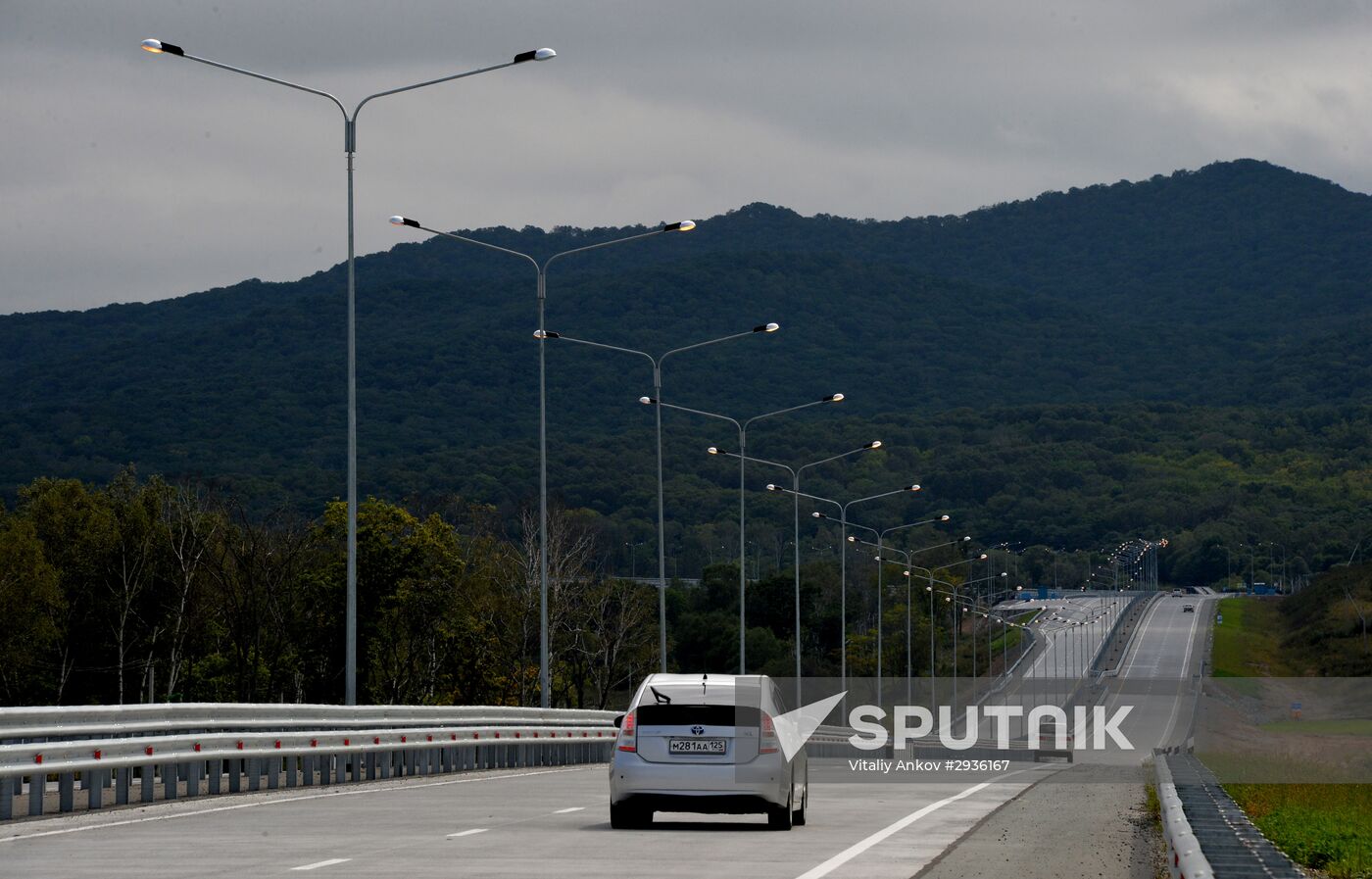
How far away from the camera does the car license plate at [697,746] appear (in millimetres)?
18547

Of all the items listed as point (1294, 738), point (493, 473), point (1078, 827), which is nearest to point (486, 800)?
point (1078, 827)

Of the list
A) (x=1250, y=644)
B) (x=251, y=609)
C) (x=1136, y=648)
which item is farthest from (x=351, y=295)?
(x=1136, y=648)

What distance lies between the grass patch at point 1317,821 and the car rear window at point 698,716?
4635 mm

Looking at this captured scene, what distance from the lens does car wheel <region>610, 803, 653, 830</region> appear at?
1884cm

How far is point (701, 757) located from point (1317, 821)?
5730 mm

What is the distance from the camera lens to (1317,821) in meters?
18.9

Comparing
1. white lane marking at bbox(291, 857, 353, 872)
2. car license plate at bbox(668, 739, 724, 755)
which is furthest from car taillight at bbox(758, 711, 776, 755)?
white lane marking at bbox(291, 857, 353, 872)

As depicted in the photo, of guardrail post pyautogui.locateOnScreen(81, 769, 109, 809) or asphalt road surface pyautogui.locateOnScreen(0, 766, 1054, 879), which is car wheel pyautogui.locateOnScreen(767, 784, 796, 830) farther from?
guardrail post pyautogui.locateOnScreen(81, 769, 109, 809)

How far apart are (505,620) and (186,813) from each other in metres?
79.0

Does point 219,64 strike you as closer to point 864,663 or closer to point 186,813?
point 186,813

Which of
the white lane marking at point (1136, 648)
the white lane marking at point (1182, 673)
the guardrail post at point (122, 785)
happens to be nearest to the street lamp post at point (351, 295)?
the guardrail post at point (122, 785)

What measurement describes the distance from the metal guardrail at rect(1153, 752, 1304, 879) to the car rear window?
3.77m

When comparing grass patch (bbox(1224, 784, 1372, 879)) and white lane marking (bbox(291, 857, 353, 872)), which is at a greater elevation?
white lane marking (bbox(291, 857, 353, 872))

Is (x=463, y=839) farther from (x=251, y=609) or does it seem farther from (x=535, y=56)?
(x=251, y=609)
